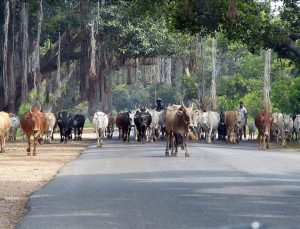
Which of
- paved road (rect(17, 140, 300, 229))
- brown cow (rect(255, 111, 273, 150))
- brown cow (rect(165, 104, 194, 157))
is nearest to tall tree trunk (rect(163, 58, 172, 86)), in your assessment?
brown cow (rect(255, 111, 273, 150))

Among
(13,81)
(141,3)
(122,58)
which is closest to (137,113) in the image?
(13,81)

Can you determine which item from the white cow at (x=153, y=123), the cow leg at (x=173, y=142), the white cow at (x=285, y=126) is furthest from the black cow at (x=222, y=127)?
the cow leg at (x=173, y=142)

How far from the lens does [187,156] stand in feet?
87.0

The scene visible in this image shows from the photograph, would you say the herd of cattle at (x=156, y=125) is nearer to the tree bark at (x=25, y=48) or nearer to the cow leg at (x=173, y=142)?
the tree bark at (x=25, y=48)

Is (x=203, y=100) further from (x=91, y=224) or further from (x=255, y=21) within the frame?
(x=91, y=224)

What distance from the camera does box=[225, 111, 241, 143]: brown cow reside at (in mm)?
43281

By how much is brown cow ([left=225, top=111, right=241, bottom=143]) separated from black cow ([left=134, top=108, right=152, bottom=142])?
4243 mm

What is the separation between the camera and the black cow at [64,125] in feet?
146

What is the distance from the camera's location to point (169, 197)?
14.7 meters

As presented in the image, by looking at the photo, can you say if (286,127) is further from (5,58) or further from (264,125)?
(5,58)

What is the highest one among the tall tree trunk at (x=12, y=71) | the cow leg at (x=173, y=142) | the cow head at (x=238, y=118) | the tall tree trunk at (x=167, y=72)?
the tall tree trunk at (x=167, y=72)

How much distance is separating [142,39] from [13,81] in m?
8.74

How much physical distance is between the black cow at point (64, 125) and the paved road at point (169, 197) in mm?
21213

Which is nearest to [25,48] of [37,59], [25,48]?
[25,48]
